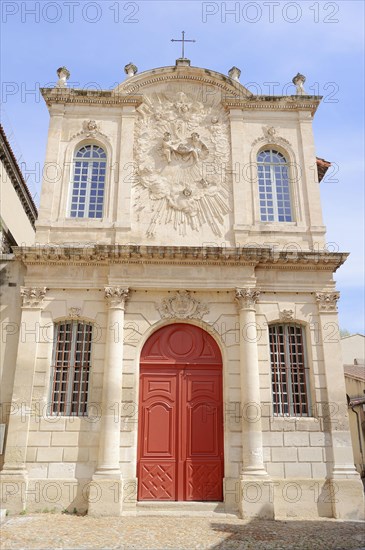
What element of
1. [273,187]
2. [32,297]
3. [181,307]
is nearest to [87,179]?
[32,297]

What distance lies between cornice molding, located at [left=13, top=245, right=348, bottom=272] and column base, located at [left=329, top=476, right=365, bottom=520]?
208 inches

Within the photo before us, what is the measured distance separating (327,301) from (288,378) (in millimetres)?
2212

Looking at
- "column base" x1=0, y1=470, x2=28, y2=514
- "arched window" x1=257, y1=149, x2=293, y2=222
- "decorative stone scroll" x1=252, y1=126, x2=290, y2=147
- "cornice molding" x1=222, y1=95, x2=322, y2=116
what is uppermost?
"cornice molding" x1=222, y1=95, x2=322, y2=116

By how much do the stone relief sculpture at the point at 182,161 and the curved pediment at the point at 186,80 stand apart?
34 centimetres

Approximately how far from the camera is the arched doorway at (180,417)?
424 inches

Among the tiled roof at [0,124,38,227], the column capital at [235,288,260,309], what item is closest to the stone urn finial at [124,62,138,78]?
the tiled roof at [0,124,38,227]

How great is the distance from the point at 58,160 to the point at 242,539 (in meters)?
10.5

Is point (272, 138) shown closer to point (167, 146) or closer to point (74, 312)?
point (167, 146)

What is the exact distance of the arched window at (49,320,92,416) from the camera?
11.2 meters

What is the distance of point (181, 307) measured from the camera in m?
11.9

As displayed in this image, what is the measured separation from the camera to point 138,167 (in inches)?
525

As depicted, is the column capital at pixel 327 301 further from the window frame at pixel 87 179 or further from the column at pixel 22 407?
the column at pixel 22 407

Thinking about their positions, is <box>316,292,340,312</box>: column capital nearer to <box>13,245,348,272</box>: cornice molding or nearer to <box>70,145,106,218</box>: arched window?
<box>13,245,348,272</box>: cornice molding

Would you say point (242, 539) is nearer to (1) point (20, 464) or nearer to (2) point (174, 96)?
(1) point (20, 464)
